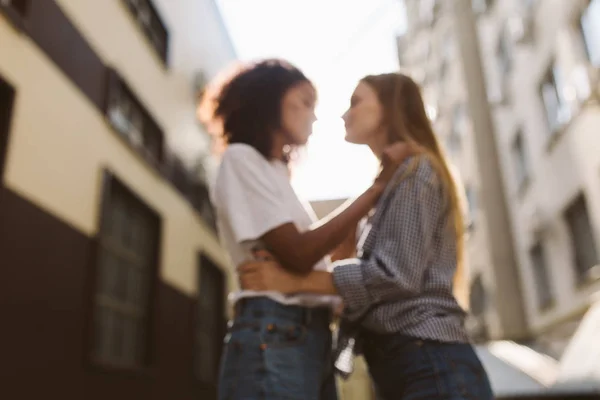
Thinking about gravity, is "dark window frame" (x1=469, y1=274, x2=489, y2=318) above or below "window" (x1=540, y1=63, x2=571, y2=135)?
below

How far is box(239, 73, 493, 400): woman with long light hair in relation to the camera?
168cm

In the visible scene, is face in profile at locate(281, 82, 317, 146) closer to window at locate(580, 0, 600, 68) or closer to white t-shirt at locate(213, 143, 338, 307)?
white t-shirt at locate(213, 143, 338, 307)

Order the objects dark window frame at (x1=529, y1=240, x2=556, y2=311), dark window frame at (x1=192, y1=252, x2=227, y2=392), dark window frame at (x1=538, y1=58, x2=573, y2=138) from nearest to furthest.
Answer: dark window frame at (x1=538, y1=58, x2=573, y2=138)
dark window frame at (x1=192, y1=252, x2=227, y2=392)
dark window frame at (x1=529, y1=240, x2=556, y2=311)

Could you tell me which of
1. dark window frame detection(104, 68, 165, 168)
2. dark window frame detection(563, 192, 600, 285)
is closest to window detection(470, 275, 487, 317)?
dark window frame detection(563, 192, 600, 285)

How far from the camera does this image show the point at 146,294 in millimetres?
8508

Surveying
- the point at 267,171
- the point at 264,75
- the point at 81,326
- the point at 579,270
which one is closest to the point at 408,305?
the point at 267,171

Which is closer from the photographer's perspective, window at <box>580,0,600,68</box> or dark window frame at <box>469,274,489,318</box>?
window at <box>580,0,600,68</box>

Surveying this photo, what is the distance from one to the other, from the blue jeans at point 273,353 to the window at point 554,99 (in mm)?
9265

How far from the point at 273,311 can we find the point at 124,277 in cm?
648

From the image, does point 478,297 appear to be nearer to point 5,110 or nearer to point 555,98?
point 555,98

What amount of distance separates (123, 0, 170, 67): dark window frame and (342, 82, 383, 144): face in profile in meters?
7.38

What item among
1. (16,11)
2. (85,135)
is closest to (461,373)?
(16,11)

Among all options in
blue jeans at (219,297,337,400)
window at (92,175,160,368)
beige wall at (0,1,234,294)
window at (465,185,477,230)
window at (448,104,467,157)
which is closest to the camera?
blue jeans at (219,297,337,400)

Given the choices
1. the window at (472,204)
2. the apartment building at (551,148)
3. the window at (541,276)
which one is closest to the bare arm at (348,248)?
the apartment building at (551,148)
